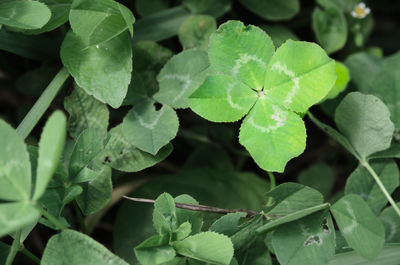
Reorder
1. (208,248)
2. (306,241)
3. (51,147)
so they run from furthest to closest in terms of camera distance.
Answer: (306,241) < (208,248) < (51,147)

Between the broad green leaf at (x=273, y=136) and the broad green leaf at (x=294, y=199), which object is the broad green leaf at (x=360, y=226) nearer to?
the broad green leaf at (x=294, y=199)

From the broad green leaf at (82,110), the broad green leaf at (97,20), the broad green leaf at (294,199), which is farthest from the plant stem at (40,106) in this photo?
the broad green leaf at (294,199)

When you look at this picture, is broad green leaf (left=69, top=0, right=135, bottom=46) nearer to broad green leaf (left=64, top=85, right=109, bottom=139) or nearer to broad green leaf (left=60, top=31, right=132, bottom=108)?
broad green leaf (left=60, top=31, right=132, bottom=108)

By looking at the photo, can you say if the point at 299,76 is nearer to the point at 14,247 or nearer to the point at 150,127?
the point at 150,127

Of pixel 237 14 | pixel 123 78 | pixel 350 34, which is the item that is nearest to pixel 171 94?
pixel 123 78

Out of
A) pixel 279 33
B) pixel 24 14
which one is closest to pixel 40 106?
pixel 24 14

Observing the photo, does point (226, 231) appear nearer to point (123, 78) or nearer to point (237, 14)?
point (123, 78)
